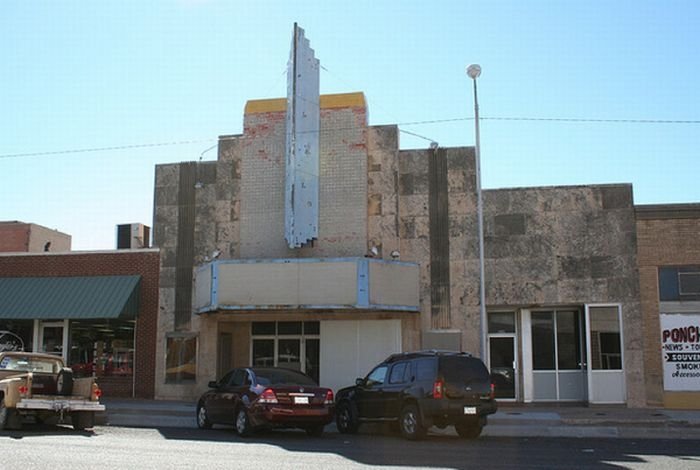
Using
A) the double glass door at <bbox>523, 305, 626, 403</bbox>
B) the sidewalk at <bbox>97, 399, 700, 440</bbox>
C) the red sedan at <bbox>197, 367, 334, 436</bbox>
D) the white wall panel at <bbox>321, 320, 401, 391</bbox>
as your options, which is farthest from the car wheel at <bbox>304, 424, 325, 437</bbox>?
the double glass door at <bbox>523, 305, 626, 403</bbox>

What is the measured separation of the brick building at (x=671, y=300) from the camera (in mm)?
23328

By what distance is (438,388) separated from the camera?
52.7ft

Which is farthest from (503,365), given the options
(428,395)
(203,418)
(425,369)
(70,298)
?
(70,298)

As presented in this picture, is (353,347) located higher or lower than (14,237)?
lower

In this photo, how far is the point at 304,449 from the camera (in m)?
14.2

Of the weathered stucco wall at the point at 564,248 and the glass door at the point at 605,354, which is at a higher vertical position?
the weathered stucco wall at the point at 564,248

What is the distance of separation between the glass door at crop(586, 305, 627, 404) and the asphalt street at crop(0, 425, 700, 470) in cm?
712

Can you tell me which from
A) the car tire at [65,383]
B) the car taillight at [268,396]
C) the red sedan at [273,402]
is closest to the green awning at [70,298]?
the car tire at [65,383]

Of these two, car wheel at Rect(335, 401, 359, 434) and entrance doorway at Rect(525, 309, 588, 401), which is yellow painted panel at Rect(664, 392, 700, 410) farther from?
car wheel at Rect(335, 401, 359, 434)

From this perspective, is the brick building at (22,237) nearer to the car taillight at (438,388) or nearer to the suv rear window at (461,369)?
the suv rear window at (461,369)

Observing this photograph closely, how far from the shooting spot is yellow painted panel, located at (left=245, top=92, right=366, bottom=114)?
2584 centimetres

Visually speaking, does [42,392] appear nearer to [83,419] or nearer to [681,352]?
[83,419]

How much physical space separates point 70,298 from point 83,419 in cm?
1010

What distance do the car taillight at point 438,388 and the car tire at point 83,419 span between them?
7649 millimetres
